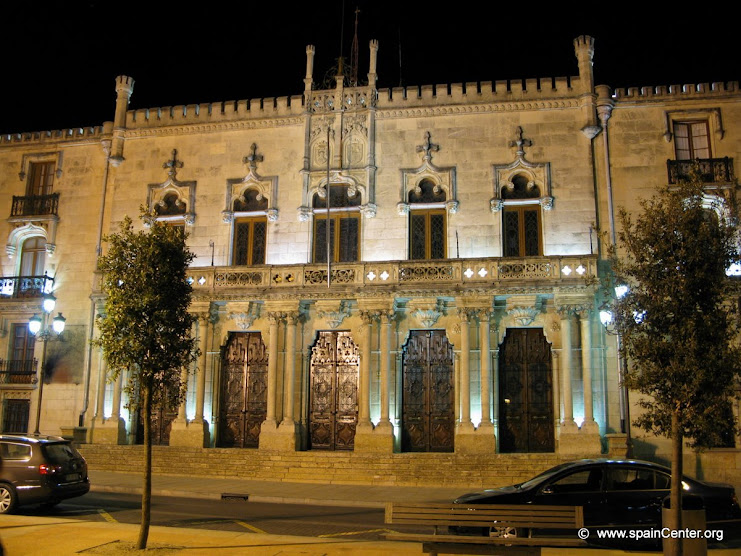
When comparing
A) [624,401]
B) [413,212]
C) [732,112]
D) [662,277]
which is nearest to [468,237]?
[413,212]

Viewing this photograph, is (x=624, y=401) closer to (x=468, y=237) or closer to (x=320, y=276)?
(x=468, y=237)

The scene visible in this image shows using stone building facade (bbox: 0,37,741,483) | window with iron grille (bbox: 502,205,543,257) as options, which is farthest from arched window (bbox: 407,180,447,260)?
window with iron grille (bbox: 502,205,543,257)

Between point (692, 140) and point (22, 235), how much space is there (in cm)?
2954

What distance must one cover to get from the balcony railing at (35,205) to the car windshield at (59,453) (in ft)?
56.4

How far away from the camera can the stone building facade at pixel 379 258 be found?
2420 centimetres

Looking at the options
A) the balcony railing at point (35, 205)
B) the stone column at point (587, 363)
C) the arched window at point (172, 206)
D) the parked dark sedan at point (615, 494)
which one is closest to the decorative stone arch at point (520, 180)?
the stone column at point (587, 363)

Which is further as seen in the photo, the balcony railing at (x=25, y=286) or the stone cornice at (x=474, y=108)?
the balcony railing at (x=25, y=286)

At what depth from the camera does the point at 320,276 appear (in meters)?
25.3

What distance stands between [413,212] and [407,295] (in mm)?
4126

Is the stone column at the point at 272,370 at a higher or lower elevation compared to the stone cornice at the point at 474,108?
lower

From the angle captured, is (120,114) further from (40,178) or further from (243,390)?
(243,390)

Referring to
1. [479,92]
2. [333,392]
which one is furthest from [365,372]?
[479,92]

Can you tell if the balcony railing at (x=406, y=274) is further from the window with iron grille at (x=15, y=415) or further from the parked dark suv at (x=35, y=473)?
the parked dark suv at (x=35, y=473)

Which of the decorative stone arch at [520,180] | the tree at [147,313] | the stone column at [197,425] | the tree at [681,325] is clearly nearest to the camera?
the tree at [681,325]
